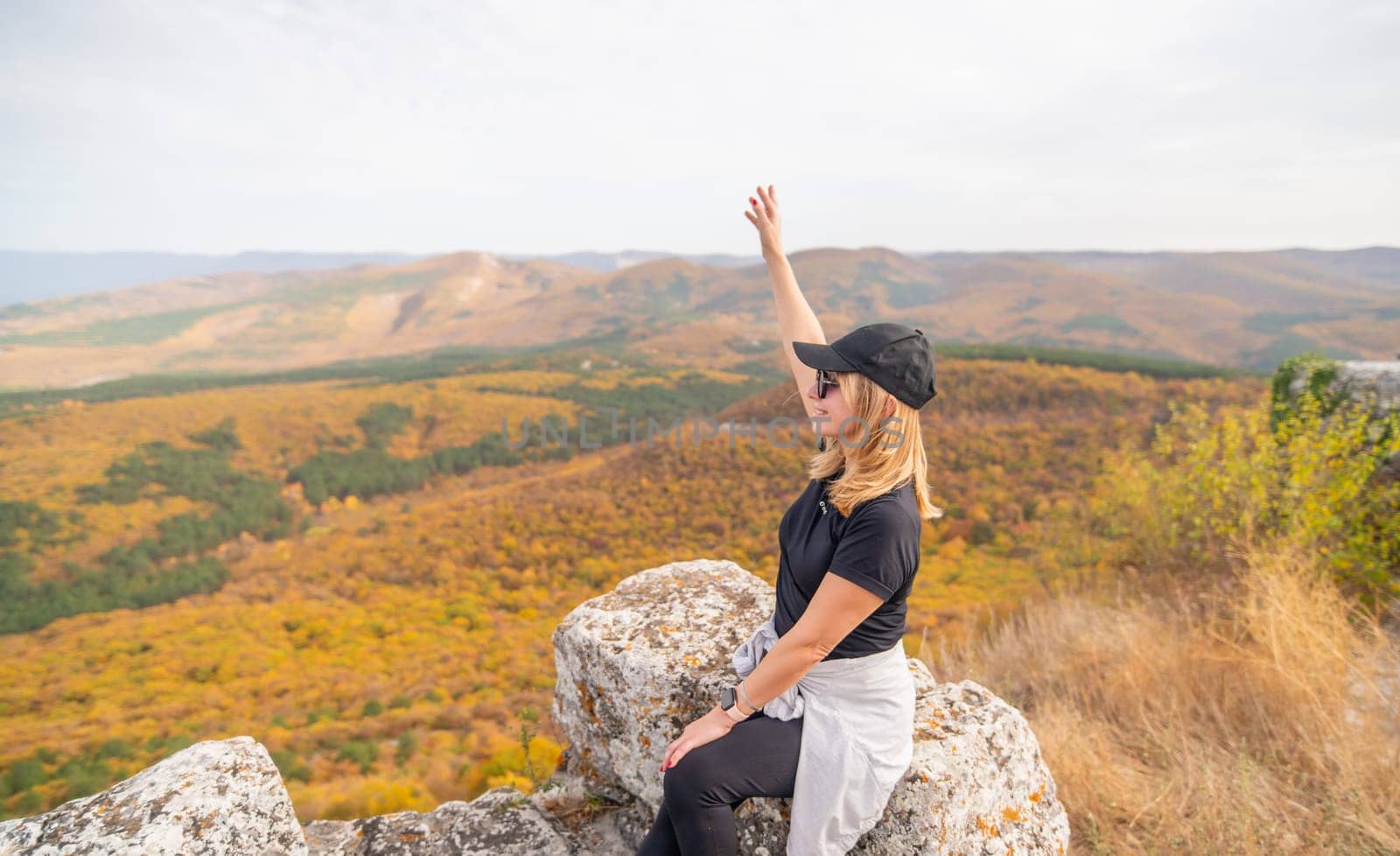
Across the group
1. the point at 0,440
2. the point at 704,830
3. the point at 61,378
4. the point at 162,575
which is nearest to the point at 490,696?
the point at 704,830

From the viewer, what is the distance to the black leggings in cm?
212

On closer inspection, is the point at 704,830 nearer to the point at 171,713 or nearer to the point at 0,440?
the point at 171,713

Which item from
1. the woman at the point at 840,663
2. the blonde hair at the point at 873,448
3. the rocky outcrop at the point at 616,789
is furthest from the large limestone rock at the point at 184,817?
the blonde hair at the point at 873,448

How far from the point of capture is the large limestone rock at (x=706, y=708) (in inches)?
92.0

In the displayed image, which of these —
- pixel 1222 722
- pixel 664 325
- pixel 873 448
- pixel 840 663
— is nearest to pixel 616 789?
pixel 840 663

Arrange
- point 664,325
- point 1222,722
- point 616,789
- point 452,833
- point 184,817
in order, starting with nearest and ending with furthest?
point 184,817 < point 452,833 < point 616,789 < point 1222,722 < point 664,325

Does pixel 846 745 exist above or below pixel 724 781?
above

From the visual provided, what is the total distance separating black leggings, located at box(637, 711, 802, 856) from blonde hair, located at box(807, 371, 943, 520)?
0.90 meters

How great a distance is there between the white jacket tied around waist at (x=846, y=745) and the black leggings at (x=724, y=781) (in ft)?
0.21

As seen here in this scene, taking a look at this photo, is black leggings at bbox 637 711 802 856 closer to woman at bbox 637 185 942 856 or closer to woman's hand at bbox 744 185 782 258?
woman at bbox 637 185 942 856

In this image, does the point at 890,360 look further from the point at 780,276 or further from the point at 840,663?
the point at 780,276

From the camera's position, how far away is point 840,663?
2.21m

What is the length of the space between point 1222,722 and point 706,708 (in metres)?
3.67

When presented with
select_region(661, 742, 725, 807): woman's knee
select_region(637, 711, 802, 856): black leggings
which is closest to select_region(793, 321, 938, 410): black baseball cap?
select_region(637, 711, 802, 856): black leggings
